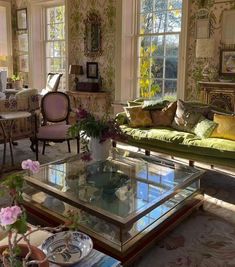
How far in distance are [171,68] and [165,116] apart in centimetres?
153

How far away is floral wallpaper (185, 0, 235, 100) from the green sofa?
4.28ft

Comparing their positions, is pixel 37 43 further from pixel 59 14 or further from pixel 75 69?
pixel 75 69

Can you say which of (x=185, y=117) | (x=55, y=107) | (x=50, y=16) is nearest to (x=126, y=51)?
(x=55, y=107)

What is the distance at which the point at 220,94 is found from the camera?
4.68 metres

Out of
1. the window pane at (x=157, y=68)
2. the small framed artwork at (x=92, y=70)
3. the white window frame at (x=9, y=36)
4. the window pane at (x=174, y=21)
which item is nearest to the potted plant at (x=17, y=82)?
the white window frame at (x=9, y=36)

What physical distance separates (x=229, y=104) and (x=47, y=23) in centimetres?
530

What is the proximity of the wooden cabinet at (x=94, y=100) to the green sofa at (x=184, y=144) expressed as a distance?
6.88 feet

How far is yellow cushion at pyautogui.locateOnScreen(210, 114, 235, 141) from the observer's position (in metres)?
3.76

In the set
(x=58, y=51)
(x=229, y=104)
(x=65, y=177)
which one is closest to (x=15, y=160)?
(x=65, y=177)

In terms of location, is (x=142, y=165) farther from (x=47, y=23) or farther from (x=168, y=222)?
(x=47, y=23)

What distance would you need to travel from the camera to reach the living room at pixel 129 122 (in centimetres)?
245

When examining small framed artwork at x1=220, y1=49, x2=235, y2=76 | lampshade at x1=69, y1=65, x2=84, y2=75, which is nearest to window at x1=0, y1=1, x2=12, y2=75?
lampshade at x1=69, y1=65, x2=84, y2=75

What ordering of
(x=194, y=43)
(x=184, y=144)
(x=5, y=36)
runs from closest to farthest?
(x=184, y=144) < (x=194, y=43) < (x=5, y=36)

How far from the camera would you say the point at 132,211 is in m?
2.29
